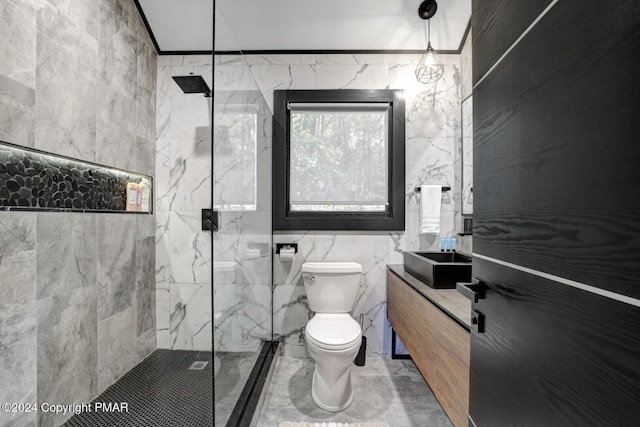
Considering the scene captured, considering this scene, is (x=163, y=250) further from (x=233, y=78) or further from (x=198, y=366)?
(x=233, y=78)

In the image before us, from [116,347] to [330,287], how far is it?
5.04ft

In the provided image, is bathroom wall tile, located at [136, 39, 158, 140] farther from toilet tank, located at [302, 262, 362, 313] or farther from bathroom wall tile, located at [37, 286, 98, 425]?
toilet tank, located at [302, 262, 362, 313]

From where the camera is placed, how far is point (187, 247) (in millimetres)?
2275

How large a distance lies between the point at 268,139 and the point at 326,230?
2.78ft

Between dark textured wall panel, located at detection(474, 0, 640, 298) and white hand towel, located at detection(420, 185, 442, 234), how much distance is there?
151cm

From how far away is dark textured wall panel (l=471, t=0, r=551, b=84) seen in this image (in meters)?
0.58

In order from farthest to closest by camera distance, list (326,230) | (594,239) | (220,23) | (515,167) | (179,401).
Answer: (326,230) < (179,401) < (220,23) < (515,167) < (594,239)

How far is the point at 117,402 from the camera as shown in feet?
5.57

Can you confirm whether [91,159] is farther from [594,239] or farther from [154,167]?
[594,239]

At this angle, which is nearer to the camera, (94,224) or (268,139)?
(94,224)

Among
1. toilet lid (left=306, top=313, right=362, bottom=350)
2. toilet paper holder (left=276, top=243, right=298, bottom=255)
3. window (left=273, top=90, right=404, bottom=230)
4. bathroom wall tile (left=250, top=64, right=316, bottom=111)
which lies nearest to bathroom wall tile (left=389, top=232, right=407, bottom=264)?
window (left=273, top=90, right=404, bottom=230)

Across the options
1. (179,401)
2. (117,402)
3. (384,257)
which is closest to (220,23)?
(384,257)

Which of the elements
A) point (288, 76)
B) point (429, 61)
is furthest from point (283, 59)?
point (429, 61)

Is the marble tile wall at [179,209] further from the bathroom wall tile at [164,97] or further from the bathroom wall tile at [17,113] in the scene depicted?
the bathroom wall tile at [17,113]
